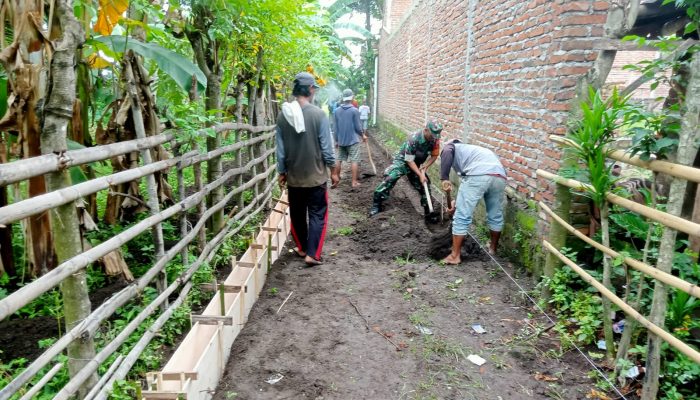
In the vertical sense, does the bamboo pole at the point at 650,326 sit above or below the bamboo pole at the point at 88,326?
below

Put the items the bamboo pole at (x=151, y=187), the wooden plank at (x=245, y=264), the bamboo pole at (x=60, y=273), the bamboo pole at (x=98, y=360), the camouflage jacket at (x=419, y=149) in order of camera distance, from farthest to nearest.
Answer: the camouflage jacket at (x=419, y=149) < the wooden plank at (x=245, y=264) < the bamboo pole at (x=151, y=187) < the bamboo pole at (x=98, y=360) < the bamboo pole at (x=60, y=273)

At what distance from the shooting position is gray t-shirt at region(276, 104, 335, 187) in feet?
15.7

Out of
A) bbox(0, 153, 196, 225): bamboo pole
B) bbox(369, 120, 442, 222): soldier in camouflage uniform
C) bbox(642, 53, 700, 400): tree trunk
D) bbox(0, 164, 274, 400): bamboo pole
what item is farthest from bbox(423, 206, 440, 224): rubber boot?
bbox(0, 153, 196, 225): bamboo pole

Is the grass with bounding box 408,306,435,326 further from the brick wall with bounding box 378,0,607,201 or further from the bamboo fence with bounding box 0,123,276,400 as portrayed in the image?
the bamboo fence with bounding box 0,123,276,400

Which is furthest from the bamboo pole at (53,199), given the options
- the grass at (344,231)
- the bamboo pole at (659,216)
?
the grass at (344,231)

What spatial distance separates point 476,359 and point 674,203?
5.38ft

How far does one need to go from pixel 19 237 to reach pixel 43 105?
306 cm

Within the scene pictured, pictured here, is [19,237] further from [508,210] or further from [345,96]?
[345,96]

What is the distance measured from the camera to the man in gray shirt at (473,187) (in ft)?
→ 16.1

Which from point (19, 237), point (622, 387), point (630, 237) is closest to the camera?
point (622, 387)

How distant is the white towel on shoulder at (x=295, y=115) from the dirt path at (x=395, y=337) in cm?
155

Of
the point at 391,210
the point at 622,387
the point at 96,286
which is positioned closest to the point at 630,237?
the point at 622,387

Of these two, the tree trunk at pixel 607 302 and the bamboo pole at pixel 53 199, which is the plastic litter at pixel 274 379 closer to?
the bamboo pole at pixel 53 199

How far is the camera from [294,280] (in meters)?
4.66
